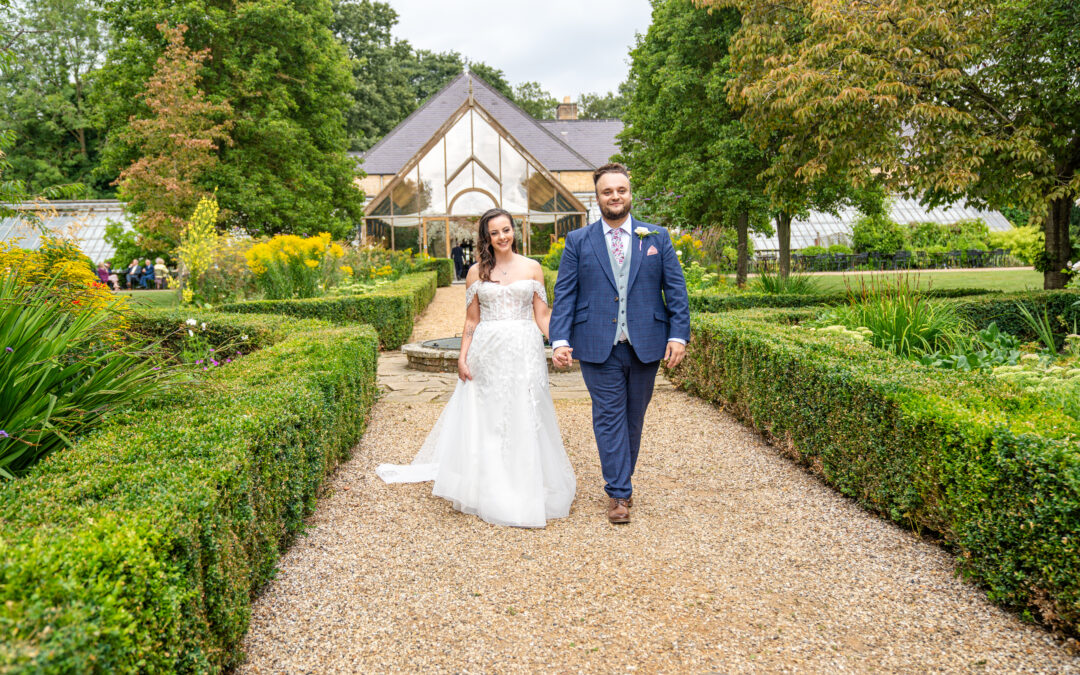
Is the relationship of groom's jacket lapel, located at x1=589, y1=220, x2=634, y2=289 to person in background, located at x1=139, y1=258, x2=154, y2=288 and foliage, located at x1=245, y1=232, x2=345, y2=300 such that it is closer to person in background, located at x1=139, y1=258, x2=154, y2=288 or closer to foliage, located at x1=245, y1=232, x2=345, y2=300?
foliage, located at x1=245, y1=232, x2=345, y2=300

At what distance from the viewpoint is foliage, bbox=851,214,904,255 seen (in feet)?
102

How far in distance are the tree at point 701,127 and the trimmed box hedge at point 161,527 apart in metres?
11.5

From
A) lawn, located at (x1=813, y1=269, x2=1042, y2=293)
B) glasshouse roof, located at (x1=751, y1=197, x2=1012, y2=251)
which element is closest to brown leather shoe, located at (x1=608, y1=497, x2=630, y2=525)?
lawn, located at (x1=813, y1=269, x2=1042, y2=293)

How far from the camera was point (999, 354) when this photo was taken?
5.62 m

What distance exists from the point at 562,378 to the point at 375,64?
45552 millimetres

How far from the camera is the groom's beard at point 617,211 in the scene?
3.85 m

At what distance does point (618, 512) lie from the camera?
3.92 metres

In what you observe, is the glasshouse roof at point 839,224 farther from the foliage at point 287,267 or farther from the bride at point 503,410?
the bride at point 503,410

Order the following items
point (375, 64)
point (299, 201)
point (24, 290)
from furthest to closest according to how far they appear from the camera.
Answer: point (375, 64), point (299, 201), point (24, 290)

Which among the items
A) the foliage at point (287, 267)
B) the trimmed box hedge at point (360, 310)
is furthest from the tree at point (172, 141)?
the trimmed box hedge at point (360, 310)

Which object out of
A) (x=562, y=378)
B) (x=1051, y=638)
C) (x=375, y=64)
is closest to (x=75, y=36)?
(x=375, y=64)

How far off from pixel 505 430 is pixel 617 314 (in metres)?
0.92

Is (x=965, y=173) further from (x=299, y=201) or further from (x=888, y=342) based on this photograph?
(x=299, y=201)

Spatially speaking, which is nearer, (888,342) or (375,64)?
(888,342)
